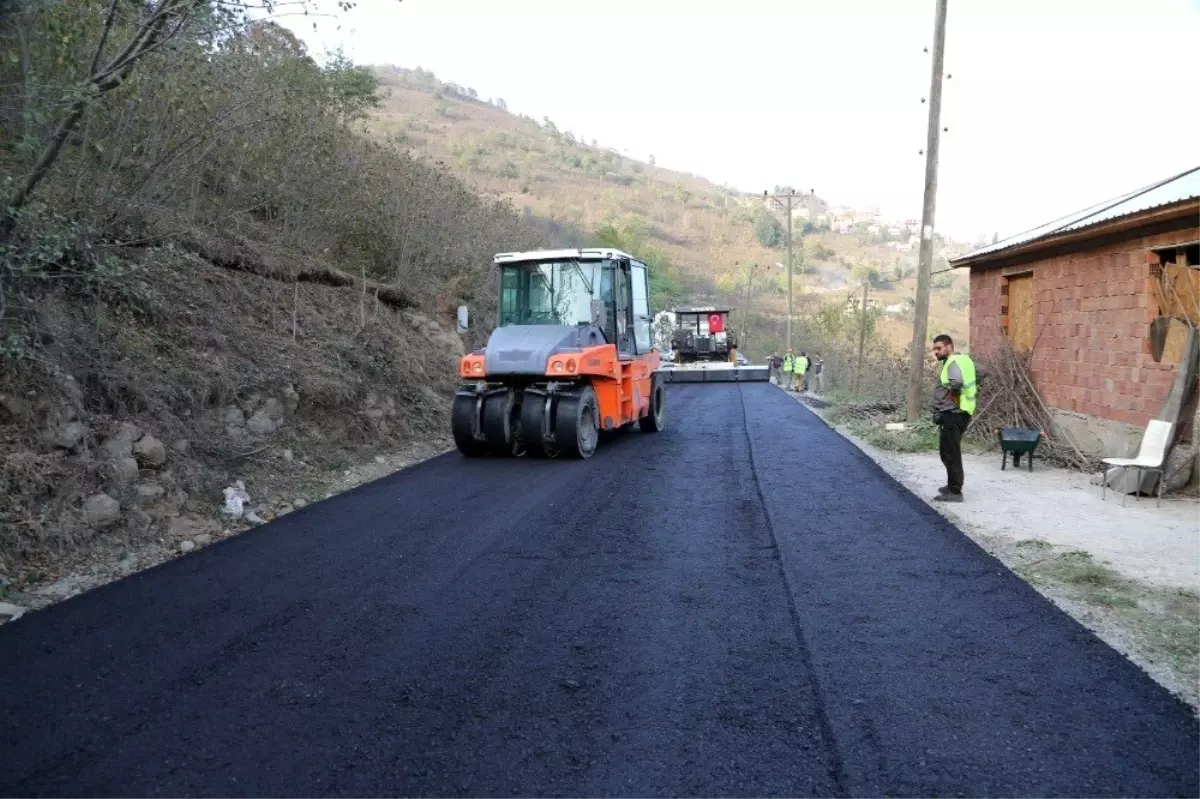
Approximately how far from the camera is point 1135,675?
4.16 meters

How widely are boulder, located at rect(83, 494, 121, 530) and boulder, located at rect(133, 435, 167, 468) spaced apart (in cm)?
73

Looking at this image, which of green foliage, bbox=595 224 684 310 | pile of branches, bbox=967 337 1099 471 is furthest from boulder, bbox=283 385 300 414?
green foliage, bbox=595 224 684 310

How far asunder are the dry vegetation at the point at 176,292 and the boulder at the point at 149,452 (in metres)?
0.02

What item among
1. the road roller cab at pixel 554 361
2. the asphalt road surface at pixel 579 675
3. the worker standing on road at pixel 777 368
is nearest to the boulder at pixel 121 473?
the asphalt road surface at pixel 579 675

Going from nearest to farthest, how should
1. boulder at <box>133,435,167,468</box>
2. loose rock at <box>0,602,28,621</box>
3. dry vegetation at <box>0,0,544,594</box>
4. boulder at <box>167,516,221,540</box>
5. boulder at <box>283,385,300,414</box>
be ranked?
loose rock at <box>0,602,28,621</box> → dry vegetation at <box>0,0,544,594</box> → boulder at <box>167,516,221,540</box> → boulder at <box>133,435,167,468</box> → boulder at <box>283,385,300,414</box>

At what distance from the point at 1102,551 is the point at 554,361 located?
6390 millimetres

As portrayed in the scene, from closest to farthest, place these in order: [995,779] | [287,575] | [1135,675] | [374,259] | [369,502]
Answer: [995,779] < [1135,675] < [287,575] < [369,502] < [374,259]

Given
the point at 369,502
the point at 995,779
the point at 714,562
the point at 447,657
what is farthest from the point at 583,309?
the point at 995,779

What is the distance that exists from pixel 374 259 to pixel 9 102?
405 inches

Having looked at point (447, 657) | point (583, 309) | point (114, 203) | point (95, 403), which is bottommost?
point (447, 657)

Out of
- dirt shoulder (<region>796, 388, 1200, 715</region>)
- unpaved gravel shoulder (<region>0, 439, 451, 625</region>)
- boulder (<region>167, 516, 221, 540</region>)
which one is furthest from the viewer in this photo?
boulder (<region>167, 516, 221, 540</region>)

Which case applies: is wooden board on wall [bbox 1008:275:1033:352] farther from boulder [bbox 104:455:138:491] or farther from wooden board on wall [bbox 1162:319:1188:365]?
boulder [bbox 104:455:138:491]

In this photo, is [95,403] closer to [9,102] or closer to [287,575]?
[9,102]

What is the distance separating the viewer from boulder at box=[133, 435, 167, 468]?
722cm
